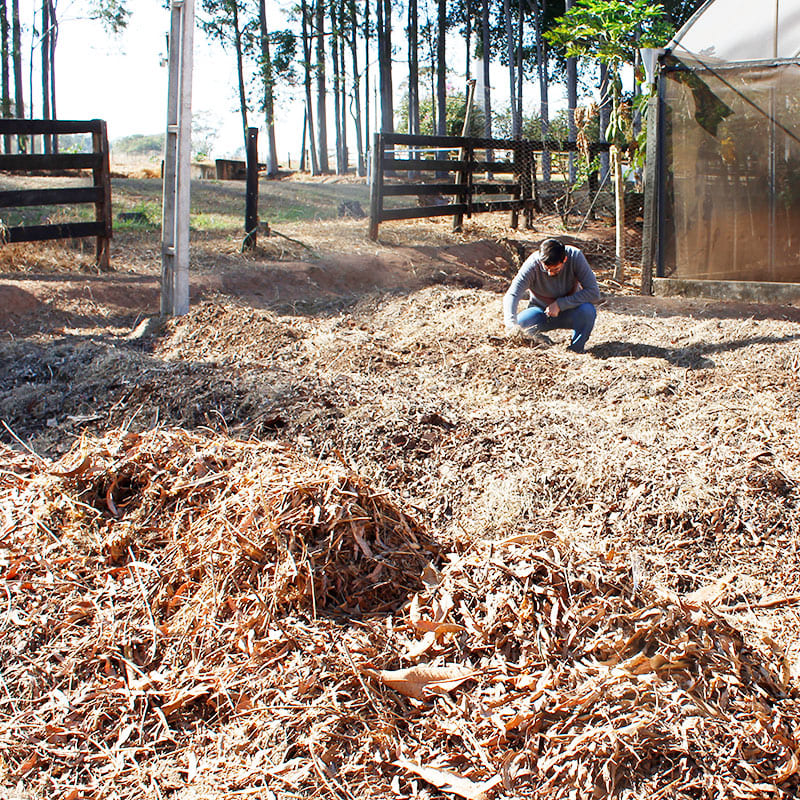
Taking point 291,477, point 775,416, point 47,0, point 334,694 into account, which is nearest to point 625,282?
point 775,416

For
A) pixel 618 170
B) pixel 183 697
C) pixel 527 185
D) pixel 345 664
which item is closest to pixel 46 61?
pixel 527 185

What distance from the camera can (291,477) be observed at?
3.40 meters

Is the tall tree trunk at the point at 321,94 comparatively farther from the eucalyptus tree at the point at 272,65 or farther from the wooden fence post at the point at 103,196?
the wooden fence post at the point at 103,196

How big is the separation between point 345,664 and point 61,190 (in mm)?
8571

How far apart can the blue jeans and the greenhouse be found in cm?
331

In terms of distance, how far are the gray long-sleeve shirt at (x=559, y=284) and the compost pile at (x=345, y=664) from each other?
156 inches

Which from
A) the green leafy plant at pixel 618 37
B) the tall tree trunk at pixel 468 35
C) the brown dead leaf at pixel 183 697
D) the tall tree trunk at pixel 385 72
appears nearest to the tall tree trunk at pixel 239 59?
the tall tree trunk at pixel 385 72

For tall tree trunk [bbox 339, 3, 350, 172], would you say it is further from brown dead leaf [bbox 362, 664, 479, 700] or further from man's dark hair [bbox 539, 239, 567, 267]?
brown dead leaf [bbox 362, 664, 479, 700]

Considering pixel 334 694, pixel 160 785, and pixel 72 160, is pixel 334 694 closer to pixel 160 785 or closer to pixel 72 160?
pixel 160 785

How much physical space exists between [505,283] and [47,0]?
33080mm

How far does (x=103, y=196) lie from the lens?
32.5ft

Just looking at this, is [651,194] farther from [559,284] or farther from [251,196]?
Result: [251,196]

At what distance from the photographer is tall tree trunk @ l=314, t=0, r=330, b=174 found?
3634 centimetres

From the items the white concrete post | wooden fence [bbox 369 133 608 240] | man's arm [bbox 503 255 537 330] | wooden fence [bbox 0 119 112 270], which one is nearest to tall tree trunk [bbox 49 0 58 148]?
wooden fence [bbox 369 133 608 240]
